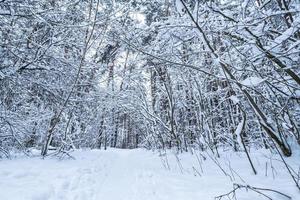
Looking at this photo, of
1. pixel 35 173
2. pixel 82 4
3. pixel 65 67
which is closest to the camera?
pixel 35 173

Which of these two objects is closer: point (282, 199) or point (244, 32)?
point (282, 199)

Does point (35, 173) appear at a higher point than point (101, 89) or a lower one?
lower

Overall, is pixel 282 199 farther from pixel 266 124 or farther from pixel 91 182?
pixel 91 182

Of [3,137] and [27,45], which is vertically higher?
[27,45]

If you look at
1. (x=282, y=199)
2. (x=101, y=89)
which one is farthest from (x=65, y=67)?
(x=282, y=199)

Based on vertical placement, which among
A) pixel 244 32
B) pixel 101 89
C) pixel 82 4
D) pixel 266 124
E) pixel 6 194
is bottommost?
pixel 6 194

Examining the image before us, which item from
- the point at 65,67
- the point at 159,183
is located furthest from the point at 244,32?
the point at 65,67

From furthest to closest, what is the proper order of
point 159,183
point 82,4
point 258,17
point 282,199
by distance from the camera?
point 82,4 < point 159,183 < point 258,17 < point 282,199

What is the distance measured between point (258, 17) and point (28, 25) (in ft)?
16.2

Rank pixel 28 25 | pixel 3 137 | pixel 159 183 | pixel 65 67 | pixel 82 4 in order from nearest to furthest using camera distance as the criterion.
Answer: pixel 159 183, pixel 3 137, pixel 28 25, pixel 65 67, pixel 82 4

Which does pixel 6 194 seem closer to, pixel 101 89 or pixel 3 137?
pixel 3 137

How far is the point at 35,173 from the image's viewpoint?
365 centimetres

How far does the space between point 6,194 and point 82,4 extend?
5543mm

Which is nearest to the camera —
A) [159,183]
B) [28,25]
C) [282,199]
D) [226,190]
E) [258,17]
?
[282,199]
